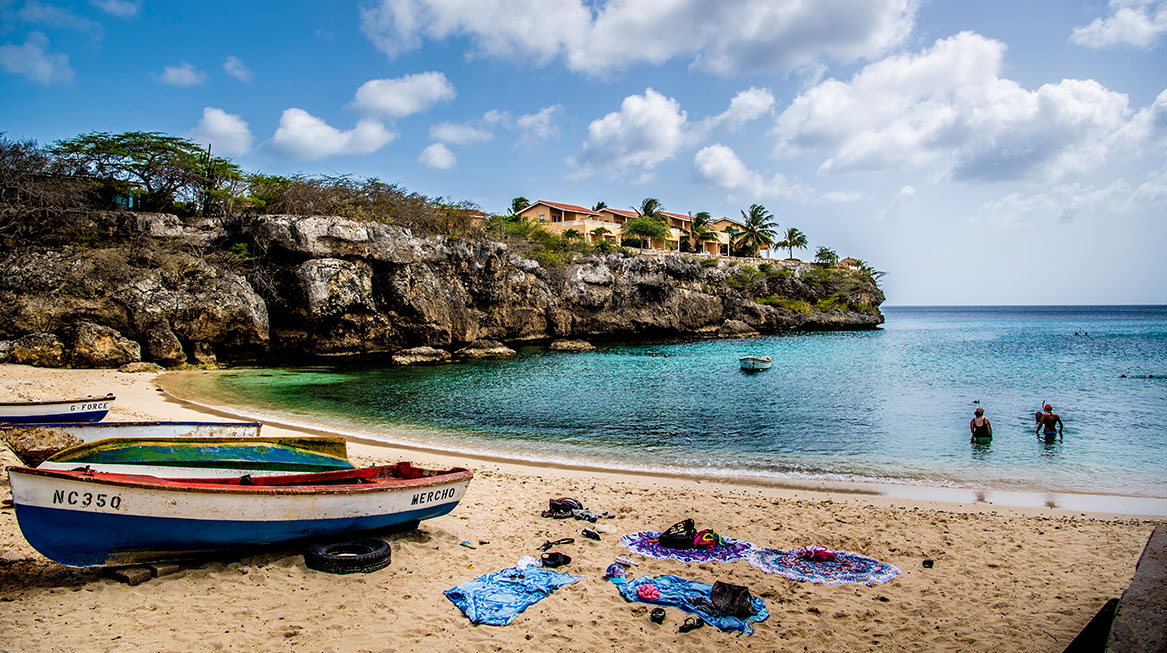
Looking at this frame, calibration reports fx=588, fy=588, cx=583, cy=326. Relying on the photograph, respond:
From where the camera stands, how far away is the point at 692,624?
579 cm

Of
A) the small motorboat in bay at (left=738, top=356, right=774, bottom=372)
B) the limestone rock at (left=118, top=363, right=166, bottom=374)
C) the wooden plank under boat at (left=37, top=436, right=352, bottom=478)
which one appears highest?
the wooden plank under boat at (left=37, top=436, right=352, bottom=478)

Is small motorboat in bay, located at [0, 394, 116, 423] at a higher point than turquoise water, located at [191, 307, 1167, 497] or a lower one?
higher

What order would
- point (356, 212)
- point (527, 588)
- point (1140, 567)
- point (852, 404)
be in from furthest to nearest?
point (356, 212), point (852, 404), point (527, 588), point (1140, 567)

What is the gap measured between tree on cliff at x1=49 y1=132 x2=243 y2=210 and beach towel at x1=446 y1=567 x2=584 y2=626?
34396mm

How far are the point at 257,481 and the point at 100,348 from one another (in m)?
24.4

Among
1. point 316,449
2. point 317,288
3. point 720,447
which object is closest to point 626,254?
point 317,288

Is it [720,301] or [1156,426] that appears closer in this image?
[1156,426]

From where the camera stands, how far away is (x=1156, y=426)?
1728cm

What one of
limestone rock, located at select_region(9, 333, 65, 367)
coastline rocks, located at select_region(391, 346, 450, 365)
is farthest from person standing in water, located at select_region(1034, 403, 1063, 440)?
limestone rock, located at select_region(9, 333, 65, 367)

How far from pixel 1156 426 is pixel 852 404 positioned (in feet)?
26.9

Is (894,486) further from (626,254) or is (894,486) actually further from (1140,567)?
(626,254)

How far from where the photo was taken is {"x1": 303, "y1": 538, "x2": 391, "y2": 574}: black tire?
6.65 metres

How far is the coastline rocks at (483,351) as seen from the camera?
38.1 m

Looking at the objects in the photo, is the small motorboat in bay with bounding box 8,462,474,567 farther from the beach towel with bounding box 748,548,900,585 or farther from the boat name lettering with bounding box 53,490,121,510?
the beach towel with bounding box 748,548,900,585
